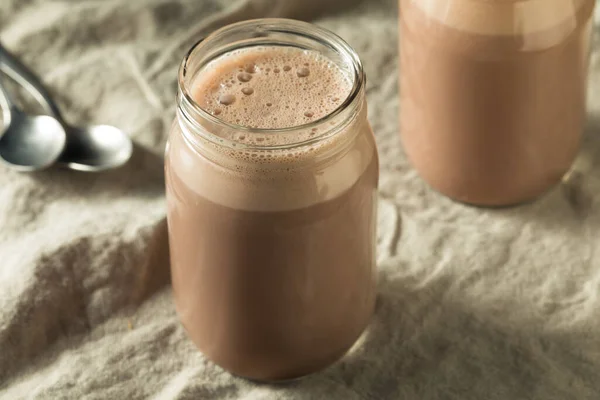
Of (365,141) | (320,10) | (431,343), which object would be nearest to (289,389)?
(431,343)

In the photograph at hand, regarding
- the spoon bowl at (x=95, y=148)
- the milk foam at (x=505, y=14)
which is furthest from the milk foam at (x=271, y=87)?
the spoon bowl at (x=95, y=148)

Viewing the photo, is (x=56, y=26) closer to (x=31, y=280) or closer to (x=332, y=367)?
(x=31, y=280)

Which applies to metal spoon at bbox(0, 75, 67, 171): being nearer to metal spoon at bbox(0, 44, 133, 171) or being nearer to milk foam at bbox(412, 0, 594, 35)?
→ metal spoon at bbox(0, 44, 133, 171)

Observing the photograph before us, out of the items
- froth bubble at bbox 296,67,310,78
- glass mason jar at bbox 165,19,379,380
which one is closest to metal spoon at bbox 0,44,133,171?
glass mason jar at bbox 165,19,379,380

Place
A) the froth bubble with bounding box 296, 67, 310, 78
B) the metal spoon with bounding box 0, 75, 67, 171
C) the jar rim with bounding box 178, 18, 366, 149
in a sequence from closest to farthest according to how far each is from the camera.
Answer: the jar rim with bounding box 178, 18, 366, 149
the froth bubble with bounding box 296, 67, 310, 78
the metal spoon with bounding box 0, 75, 67, 171

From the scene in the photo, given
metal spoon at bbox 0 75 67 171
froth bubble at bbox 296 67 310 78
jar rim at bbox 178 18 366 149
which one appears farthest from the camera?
metal spoon at bbox 0 75 67 171

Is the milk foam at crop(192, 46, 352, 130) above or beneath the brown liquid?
above
